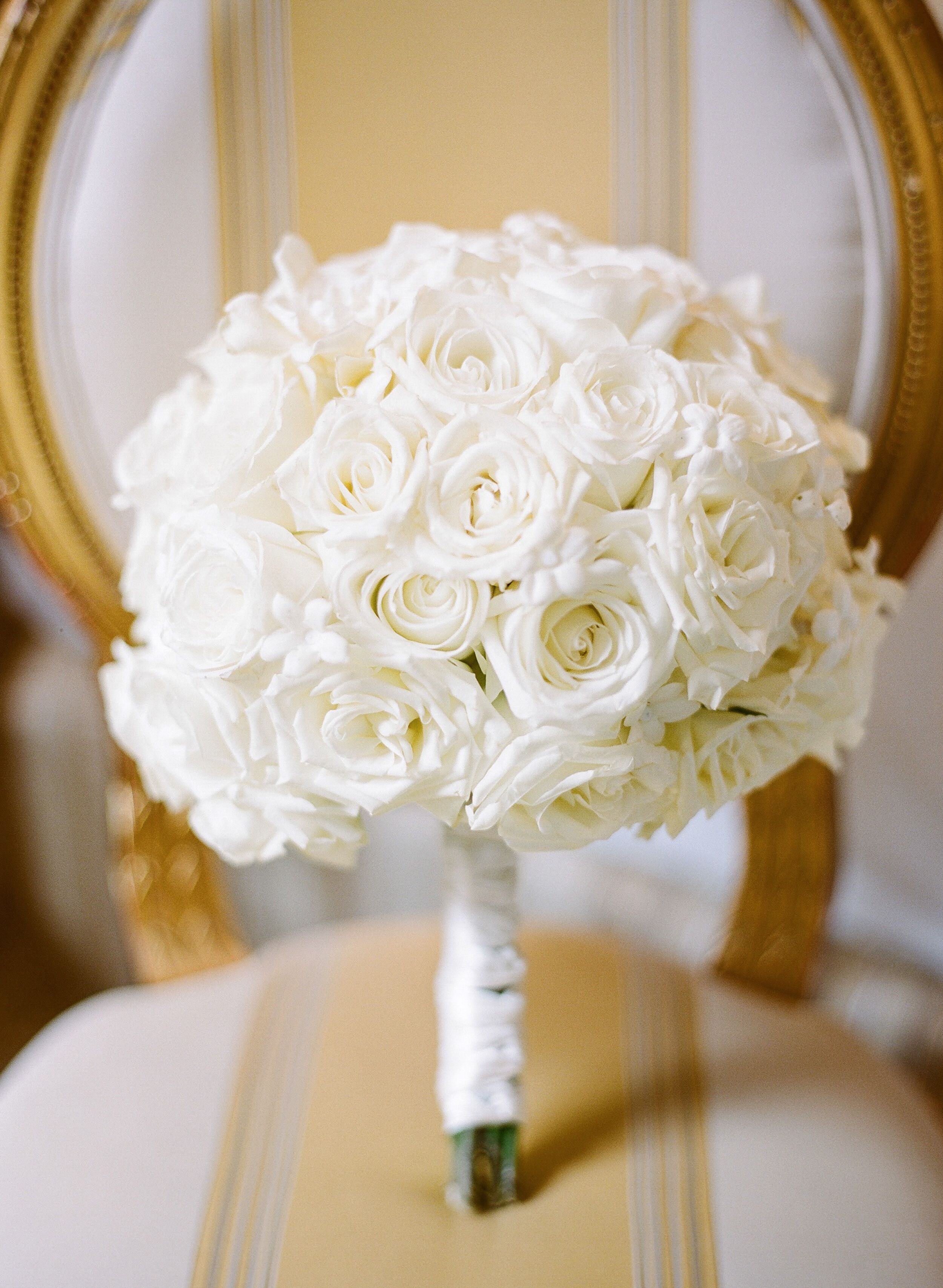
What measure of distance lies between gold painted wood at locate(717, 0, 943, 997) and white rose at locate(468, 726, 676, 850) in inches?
14.7

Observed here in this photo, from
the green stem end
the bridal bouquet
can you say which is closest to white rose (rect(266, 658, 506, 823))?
the bridal bouquet

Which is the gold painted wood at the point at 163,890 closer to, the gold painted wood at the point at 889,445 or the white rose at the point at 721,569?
the gold painted wood at the point at 889,445

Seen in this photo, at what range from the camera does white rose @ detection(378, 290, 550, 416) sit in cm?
43

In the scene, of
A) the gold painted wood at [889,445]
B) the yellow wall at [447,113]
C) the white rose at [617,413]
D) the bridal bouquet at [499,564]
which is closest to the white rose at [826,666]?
the bridal bouquet at [499,564]

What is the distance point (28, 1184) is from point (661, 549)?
521 millimetres

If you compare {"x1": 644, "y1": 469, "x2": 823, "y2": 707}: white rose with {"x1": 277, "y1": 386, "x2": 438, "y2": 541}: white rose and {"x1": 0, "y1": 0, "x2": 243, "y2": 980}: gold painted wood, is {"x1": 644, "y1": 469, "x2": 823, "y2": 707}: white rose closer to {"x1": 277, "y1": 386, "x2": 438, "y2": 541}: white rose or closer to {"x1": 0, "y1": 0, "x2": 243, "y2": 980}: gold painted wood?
{"x1": 277, "y1": 386, "x2": 438, "y2": 541}: white rose

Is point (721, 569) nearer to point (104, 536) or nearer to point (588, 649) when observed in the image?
point (588, 649)

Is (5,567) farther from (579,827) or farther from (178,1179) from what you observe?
(579,827)

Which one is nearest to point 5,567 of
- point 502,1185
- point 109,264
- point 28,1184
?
point 109,264

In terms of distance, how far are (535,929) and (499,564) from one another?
19.7 inches

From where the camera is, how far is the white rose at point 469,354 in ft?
1.41

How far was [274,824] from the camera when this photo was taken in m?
0.49

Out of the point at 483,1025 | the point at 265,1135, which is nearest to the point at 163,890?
the point at 265,1135

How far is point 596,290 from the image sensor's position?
447 millimetres
